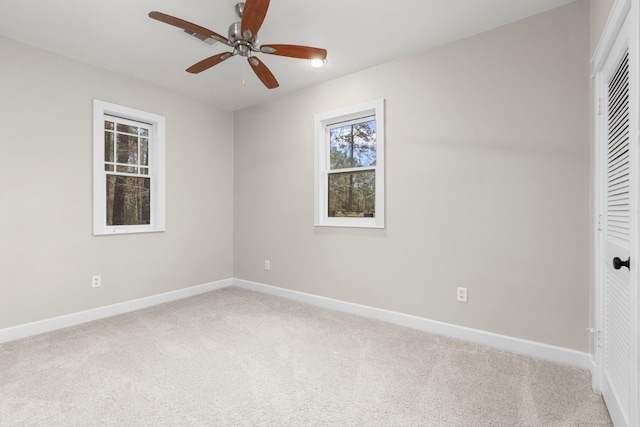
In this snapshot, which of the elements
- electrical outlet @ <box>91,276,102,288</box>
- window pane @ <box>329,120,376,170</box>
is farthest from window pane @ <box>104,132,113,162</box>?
window pane @ <box>329,120,376,170</box>

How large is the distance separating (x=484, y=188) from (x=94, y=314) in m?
3.88

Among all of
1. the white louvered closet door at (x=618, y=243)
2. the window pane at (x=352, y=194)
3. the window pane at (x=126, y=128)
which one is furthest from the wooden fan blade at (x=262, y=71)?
the white louvered closet door at (x=618, y=243)

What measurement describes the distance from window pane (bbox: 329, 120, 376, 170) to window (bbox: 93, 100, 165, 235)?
207 centimetres

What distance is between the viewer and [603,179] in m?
1.95

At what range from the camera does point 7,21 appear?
2.48 m

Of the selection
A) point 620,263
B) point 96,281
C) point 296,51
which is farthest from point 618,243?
point 96,281

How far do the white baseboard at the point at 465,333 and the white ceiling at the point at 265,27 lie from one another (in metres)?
2.47

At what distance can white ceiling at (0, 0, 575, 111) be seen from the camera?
2.31 metres

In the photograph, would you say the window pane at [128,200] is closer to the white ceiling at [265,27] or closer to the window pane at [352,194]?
the white ceiling at [265,27]

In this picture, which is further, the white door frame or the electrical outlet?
the electrical outlet

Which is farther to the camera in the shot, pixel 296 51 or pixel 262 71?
pixel 262 71

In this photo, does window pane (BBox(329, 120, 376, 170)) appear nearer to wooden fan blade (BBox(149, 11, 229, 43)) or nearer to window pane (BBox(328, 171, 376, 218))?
window pane (BBox(328, 171, 376, 218))

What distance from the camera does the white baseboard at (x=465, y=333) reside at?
7.52 feet

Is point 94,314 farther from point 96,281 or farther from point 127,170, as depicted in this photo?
point 127,170
